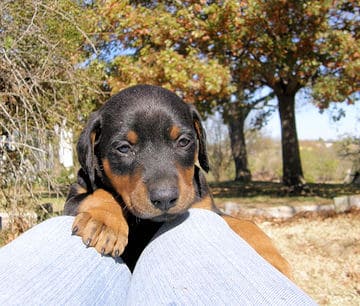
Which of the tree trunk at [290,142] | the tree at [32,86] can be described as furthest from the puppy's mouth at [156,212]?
the tree trunk at [290,142]

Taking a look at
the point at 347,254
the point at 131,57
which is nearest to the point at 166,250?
the point at 347,254

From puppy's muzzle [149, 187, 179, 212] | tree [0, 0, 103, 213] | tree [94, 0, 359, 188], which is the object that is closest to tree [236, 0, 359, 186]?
tree [94, 0, 359, 188]

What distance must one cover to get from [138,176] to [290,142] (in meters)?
10.4

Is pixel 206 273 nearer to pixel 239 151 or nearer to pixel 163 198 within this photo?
pixel 163 198

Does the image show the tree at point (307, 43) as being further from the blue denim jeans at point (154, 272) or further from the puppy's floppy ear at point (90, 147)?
the blue denim jeans at point (154, 272)

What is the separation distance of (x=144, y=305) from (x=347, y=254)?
4532mm

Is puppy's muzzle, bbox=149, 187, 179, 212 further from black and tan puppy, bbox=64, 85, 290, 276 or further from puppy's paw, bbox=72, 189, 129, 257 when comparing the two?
puppy's paw, bbox=72, 189, 129, 257

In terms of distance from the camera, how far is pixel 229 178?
65.5 ft

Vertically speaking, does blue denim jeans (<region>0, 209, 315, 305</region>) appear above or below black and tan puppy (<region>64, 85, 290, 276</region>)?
below

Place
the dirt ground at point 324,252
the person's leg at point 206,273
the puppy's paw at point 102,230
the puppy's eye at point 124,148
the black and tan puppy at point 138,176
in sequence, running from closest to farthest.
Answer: the person's leg at point 206,273 → the puppy's paw at point 102,230 → the black and tan puppy at point 138,176 → the puppy's eye at point 124,148 → the dirt ground at point 324,252

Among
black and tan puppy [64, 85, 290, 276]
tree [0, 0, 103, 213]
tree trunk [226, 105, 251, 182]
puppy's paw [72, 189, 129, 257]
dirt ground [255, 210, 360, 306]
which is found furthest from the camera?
tree trunk [226, 105, 251, 182]

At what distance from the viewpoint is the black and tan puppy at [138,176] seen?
200 cm

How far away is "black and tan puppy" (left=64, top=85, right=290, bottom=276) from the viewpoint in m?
2.00

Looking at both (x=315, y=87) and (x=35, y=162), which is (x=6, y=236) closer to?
(x=35, y=162)
